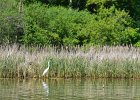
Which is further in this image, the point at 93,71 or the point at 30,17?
the point at 30,17

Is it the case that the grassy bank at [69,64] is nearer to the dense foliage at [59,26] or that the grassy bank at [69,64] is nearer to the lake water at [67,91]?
the lake water at [67,91]

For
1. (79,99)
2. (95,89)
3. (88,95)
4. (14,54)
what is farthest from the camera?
(14,54)

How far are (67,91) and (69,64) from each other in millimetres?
5591

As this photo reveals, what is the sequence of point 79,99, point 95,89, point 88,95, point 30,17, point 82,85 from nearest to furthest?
point 79,99 < point 88,95 < point 95,89 < point 82,85 < point 30,17

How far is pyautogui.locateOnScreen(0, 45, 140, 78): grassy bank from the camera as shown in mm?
21094

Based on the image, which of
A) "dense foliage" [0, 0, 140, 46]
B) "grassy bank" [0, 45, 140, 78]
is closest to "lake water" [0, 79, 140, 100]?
"grassy bank" [0, 45, 140, 78]

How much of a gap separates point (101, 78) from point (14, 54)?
3.85 m

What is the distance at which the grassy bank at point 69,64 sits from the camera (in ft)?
69.2

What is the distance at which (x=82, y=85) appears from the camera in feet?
59.9

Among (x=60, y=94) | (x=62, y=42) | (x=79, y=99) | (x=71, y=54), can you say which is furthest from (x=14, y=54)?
(x=62, y=42)

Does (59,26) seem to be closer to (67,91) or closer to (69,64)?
(69,64)

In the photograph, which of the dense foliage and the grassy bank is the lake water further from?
the dense foliage

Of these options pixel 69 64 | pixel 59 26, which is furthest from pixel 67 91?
pixel 59 26

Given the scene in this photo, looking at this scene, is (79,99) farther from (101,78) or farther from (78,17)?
(78,17)
